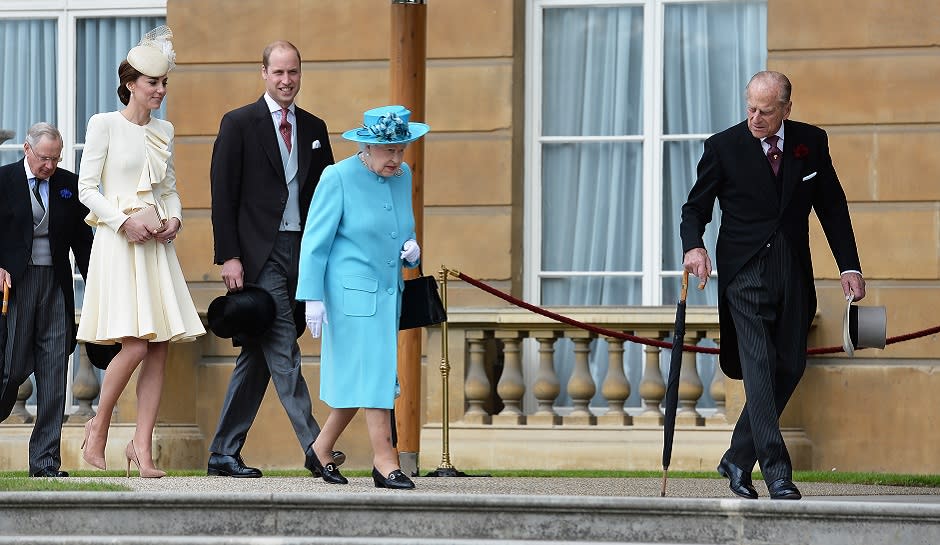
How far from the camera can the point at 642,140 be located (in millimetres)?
13398

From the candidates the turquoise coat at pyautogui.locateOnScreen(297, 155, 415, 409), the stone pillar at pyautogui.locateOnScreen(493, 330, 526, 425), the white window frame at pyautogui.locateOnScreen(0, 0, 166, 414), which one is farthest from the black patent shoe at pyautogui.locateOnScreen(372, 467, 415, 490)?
the white window frame at pyautogui.locateOnScreen(0, 0, 166, 414)

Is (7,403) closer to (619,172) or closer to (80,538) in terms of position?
(80,538)

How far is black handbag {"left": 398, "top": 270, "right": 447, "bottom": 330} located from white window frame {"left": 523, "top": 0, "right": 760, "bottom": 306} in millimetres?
4078

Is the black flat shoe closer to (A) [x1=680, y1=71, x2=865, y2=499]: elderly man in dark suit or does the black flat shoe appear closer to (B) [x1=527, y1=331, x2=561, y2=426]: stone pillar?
(A) [x1=680, y1=71, x2=865, y2=499]: elderly man in dark suit

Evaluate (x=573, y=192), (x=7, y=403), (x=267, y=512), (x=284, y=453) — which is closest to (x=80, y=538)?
(x=267, y=512)

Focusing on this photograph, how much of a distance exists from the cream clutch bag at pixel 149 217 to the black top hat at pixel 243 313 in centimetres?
46

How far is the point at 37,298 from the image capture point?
10.3 m

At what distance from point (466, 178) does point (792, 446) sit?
280cm

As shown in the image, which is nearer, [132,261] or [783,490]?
[783,490]

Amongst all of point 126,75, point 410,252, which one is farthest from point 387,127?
point 126,75

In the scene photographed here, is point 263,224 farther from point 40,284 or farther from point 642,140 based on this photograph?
point 642,140

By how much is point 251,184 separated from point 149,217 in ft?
1.88

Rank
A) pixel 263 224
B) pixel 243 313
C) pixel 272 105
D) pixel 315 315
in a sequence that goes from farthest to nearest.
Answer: pixel 272 105 < pixel 263 224 < pixel 243 313 < pixel 315 315

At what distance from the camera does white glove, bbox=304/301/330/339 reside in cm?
876
